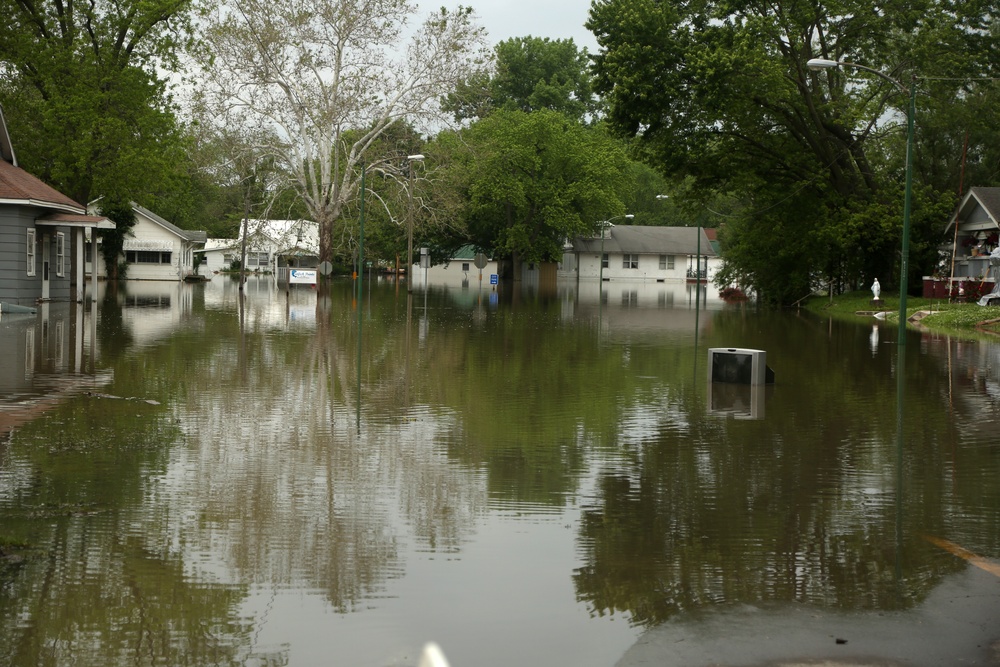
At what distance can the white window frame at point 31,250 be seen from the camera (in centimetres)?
3638

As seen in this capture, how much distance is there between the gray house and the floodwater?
16.4 m

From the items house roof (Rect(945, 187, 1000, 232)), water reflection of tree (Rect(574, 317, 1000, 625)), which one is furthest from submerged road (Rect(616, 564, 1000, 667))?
house roof (Rect(945, 187, 1000, 232))

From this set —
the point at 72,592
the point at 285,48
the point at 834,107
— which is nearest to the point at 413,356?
the point at 72,592

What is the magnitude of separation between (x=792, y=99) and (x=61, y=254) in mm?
28299

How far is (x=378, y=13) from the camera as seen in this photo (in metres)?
54.8

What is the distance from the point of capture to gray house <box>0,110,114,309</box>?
114 ft

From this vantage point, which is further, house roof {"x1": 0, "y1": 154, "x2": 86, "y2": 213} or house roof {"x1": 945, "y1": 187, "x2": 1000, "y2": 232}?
house roof {"x1": 945, "y1": 187, "x2": 1000, "y2": 232}

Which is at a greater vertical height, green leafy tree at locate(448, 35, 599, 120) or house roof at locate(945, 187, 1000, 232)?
green leafy tree at locate(448, 35, 599, 120)

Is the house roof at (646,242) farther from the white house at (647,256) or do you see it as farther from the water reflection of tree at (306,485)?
the water reflection of tree at (306,485)

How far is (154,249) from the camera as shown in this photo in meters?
81.6

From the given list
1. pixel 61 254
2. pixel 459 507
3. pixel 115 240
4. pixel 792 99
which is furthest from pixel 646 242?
pixel 459 507

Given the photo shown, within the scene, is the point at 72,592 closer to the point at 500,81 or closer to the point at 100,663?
the point at 100,663

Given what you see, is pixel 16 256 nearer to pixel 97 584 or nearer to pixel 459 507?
pixel 459 507

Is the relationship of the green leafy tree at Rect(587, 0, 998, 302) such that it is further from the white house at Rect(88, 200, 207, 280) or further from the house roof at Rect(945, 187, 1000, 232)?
the white house at Rect(88, 200, 207, 280)
